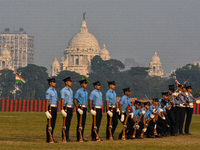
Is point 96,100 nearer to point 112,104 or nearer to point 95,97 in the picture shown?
point 95,97

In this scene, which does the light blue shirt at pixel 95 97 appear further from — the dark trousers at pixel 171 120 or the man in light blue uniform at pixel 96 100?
the dark trousers at pixel 171 120

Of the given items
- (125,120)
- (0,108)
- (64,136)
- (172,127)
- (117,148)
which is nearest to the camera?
(117,148)

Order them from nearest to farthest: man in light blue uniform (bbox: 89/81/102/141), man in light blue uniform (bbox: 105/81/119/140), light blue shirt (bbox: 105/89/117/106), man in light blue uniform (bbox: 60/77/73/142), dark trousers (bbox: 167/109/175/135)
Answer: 1. man in light blue uniform (bbox: 60/77/73/142)
2. man in light blue uniform (bbox: 89/81/102/141)
3. man in light blue uniform (bbox: 105/81/119/140)
4. light blue shirt (bbox: 105/89/117/106)
5. dark trousers (bbox: 167/109/175/135)

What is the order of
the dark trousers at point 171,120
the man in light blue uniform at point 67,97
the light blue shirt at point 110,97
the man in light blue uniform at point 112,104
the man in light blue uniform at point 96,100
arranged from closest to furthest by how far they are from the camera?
the man in light blue uniform at point 67,97 → the man in light blue uniform at point 96,100 → the man in light blue uniform at point 112,104 → the light blue shirt at point 110,97 → the dark trousers at point 171,120

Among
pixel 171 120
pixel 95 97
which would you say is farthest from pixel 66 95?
pixel 171 120

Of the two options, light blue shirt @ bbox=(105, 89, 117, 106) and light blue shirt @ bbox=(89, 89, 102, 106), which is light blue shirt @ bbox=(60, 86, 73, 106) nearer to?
light blue shirt @ bbox=(89, 89, 102, 106)

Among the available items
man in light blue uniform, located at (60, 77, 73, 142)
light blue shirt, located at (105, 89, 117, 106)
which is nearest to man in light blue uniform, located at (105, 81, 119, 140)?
light blue shirt, located at (105, 89, 117, 106)

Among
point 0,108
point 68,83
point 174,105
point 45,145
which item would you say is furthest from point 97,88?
point 0,108

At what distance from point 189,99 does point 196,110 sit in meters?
48.0

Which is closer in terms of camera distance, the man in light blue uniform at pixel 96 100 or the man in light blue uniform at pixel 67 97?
the man in light blue uniform at pixel 67 97

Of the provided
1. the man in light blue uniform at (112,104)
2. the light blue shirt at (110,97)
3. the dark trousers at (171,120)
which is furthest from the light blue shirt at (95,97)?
the dark trousers at (171,120)

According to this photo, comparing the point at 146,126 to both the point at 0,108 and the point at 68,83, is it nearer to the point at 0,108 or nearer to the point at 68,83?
the point at 68,83

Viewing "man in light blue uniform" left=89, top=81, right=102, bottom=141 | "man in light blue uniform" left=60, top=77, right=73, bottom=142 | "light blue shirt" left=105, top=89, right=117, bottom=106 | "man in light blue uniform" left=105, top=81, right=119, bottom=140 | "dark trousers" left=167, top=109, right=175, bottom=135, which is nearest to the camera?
"man in light blue uniform" left=60, top=77, right=73, bottom=142

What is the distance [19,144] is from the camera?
27266 millimetres
